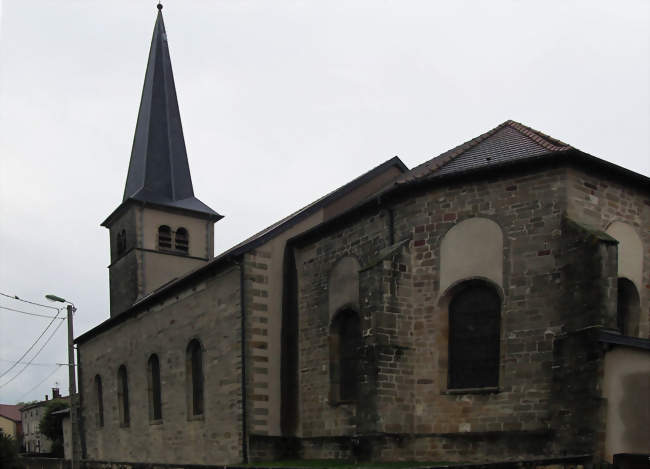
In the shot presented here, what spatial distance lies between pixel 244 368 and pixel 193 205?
16083 millimetres

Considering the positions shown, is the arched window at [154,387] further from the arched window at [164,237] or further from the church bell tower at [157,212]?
the arched window at [164,237]

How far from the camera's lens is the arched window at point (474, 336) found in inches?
561

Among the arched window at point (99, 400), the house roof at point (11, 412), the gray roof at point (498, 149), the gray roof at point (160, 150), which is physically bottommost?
the house roof at point (11, 412)

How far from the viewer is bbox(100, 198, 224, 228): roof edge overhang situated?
103 feet

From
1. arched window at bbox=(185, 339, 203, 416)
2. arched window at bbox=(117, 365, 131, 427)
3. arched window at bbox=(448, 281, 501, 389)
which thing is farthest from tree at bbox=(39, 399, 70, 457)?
arched window at bbox=(448, 281, 501, 389)

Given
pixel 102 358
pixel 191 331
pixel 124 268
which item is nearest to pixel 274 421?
pixel 191 331

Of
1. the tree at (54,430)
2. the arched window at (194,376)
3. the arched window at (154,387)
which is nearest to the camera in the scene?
the arched window at (194,376)

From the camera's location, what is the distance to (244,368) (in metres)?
18.1

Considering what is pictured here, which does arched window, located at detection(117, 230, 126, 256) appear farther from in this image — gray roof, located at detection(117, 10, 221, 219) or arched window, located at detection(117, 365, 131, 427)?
arched window, located at detection(117, 365, 131, 427)

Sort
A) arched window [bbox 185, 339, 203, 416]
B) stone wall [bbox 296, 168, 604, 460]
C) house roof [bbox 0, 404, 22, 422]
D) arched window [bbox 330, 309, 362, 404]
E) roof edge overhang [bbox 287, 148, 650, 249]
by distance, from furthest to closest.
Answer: house roof [bbox 0, 404, 22, 422] < arched window [bbox 185, 339, 203, 416] < arched window [bbox 330, 309, 362, 404] < roof edge overhang [bbox 287, 148, 650, 249] < stone wall [bbox 296, 168, 604, 460]

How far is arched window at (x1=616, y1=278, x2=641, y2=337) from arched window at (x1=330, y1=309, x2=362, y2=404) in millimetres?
5591

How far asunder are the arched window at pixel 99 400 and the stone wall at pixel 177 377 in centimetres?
35

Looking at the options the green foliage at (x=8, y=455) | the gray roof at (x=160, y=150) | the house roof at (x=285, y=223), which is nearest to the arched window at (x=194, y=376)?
the house roof at (x=285, y=223)

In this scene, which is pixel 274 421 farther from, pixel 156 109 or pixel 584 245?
pixel 156 109
